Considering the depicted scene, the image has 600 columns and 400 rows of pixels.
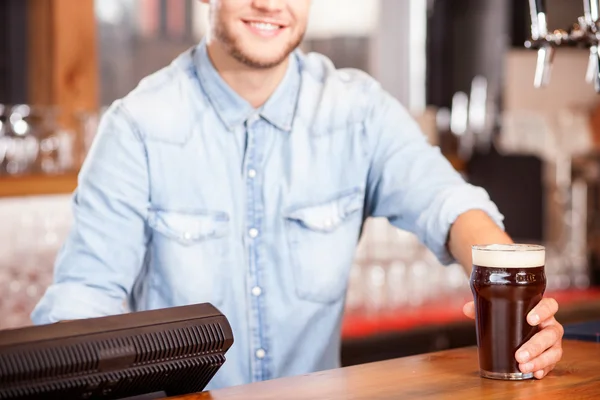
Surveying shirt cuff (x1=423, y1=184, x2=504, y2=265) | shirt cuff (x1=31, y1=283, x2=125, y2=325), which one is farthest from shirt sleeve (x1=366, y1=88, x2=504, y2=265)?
shirt cuff (x1=31, y1=283, x2=125, y2=325)

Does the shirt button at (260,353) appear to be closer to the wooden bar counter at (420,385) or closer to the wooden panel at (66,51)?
the wooden bar counter at (420,385)

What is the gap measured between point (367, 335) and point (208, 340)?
2.30 m

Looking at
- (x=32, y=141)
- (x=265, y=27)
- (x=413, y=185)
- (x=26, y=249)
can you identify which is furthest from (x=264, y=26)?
(x=26, y=249)

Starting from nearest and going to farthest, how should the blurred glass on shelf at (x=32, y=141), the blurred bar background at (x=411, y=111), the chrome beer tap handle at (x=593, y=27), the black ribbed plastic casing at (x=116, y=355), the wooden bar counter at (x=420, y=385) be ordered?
the black ribbed plastic casing at (x=116, y=355) < the wooden bar counter at (x=420, y=385) < the chrome beer tap handle at (x=593, y=27) < the blurred glass on shelf at (x=32, y=141) < the blurred bar background at (x=411, y=111)

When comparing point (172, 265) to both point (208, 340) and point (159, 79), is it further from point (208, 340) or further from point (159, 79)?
point (208, 340)

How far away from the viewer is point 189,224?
2312 millimetres

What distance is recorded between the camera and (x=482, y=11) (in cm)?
562

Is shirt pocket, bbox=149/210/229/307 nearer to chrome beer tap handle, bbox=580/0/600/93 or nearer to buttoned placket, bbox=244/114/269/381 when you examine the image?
buttoned placket, bbox=244/114/269/381

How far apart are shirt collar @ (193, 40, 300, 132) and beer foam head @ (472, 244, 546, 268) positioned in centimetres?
82

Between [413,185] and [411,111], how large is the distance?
8.19 feet

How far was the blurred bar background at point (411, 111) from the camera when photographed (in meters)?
3.47

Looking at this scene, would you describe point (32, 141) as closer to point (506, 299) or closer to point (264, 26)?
point (264, 26)

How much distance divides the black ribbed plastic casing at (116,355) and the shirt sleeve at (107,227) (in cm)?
52

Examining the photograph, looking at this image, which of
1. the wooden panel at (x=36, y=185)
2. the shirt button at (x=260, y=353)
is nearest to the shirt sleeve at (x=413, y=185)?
the shirt button at (x=260, y=353)
